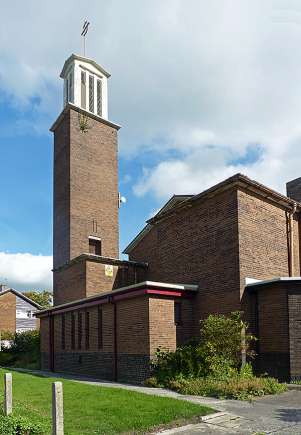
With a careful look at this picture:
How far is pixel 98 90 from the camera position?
36.9m

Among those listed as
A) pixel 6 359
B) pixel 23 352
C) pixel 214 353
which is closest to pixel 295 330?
pixel 214 353

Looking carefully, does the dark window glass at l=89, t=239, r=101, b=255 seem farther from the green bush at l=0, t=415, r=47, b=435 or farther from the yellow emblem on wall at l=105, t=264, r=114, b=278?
the green bush at l=0, t=415, r=47, b=435

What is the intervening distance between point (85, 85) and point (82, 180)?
783 cm

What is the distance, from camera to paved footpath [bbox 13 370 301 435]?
994cm

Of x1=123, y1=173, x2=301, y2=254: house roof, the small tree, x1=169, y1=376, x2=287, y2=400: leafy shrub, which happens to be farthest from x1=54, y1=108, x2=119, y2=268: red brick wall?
x1=169, y1=376, x2=287, y2=400: leafy shrub

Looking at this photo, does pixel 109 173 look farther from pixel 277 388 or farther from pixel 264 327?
pixel 277 388

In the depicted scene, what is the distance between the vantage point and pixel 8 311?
183 feet

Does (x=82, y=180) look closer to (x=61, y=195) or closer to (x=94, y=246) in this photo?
(x=61, y=195)

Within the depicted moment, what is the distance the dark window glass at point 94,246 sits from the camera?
3244 centimetres

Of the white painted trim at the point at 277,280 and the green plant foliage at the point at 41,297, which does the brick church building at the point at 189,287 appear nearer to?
the white painted trim at the point at 277,280

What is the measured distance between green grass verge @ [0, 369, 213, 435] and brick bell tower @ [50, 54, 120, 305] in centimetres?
1585

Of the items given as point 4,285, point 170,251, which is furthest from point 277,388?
point 4,285

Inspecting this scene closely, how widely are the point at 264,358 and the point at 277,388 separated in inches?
127

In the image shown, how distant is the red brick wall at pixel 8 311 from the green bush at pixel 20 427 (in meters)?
47.7
